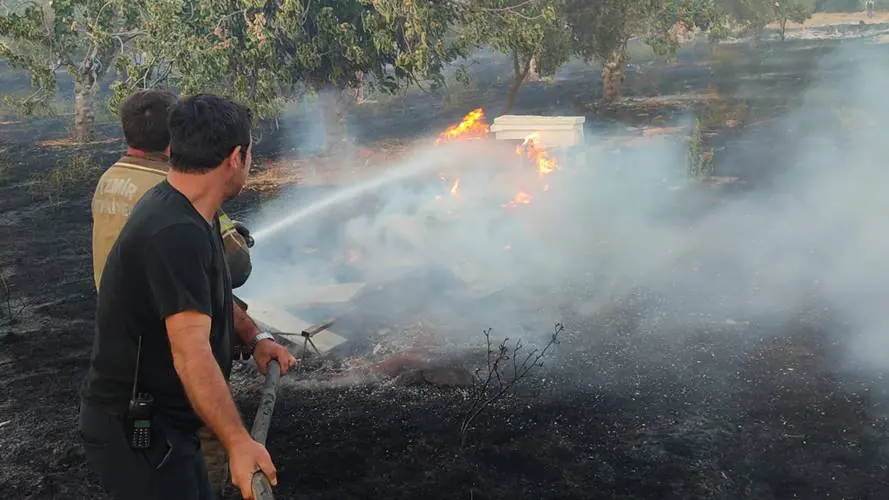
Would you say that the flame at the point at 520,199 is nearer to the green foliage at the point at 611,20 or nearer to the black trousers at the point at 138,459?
the green foliage at the point at 611,20

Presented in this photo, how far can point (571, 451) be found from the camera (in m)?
4.49

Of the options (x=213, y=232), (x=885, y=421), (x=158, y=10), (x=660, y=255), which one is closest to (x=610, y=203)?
(x=660, y=255)

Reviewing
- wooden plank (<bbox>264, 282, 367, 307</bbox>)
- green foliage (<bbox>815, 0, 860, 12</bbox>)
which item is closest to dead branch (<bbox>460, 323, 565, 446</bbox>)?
wooden plank (<bbox>264, 282, 367, 307</bbox>)

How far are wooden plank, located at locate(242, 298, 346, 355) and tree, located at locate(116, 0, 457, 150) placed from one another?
5.62m

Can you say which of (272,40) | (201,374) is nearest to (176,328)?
(201,374)

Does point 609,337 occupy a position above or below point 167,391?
below

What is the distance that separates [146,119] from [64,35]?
16.0 meters

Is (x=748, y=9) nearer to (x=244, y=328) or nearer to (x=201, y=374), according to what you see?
(x=244, y=328)

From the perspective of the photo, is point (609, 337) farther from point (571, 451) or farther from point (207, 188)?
point (207, 188)

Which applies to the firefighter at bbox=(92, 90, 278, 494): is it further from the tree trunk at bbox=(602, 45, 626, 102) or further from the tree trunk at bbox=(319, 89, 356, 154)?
the tree trunk at bbox=(602, 45, 626, 102)

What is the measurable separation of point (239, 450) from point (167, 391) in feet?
1.72

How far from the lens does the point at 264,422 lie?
7.42ft

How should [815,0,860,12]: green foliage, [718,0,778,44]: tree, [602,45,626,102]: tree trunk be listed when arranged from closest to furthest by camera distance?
[602,45,626,102]: tree trunk → [718,0,778,44]: tree → [815,0,860,12]: green foliage

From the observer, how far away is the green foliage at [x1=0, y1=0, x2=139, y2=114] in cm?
1270
